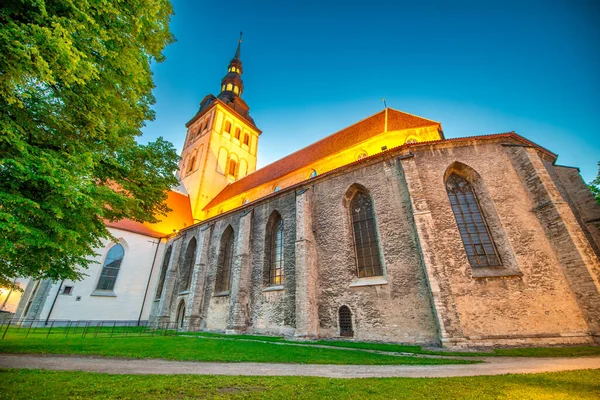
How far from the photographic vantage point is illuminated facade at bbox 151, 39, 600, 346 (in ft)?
27.6

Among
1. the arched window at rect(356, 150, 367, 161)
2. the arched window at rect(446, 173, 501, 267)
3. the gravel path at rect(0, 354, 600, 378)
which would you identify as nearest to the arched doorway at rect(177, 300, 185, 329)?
the gravel path at rect(0, 354, 600, 378)

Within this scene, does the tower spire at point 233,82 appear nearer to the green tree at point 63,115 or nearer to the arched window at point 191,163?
the arched window at point 191,163

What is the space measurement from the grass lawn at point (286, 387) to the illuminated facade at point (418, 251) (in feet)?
14.3

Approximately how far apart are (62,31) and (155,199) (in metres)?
5.41

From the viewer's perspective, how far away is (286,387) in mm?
3822

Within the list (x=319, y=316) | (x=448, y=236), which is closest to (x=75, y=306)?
(x=319, y=316)

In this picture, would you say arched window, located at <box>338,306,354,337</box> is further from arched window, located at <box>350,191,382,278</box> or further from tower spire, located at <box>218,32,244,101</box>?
tower spire, located at <box>218,32,244,101</box>

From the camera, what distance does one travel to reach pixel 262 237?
48.3ft

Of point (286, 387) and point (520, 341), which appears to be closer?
point (286, 387)

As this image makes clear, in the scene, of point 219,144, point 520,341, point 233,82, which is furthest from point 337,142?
point 233,82

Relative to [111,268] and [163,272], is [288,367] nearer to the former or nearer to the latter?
[163,272]

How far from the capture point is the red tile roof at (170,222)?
20875mm

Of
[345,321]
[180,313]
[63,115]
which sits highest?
[63,115]

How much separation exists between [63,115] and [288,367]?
24.6ft
